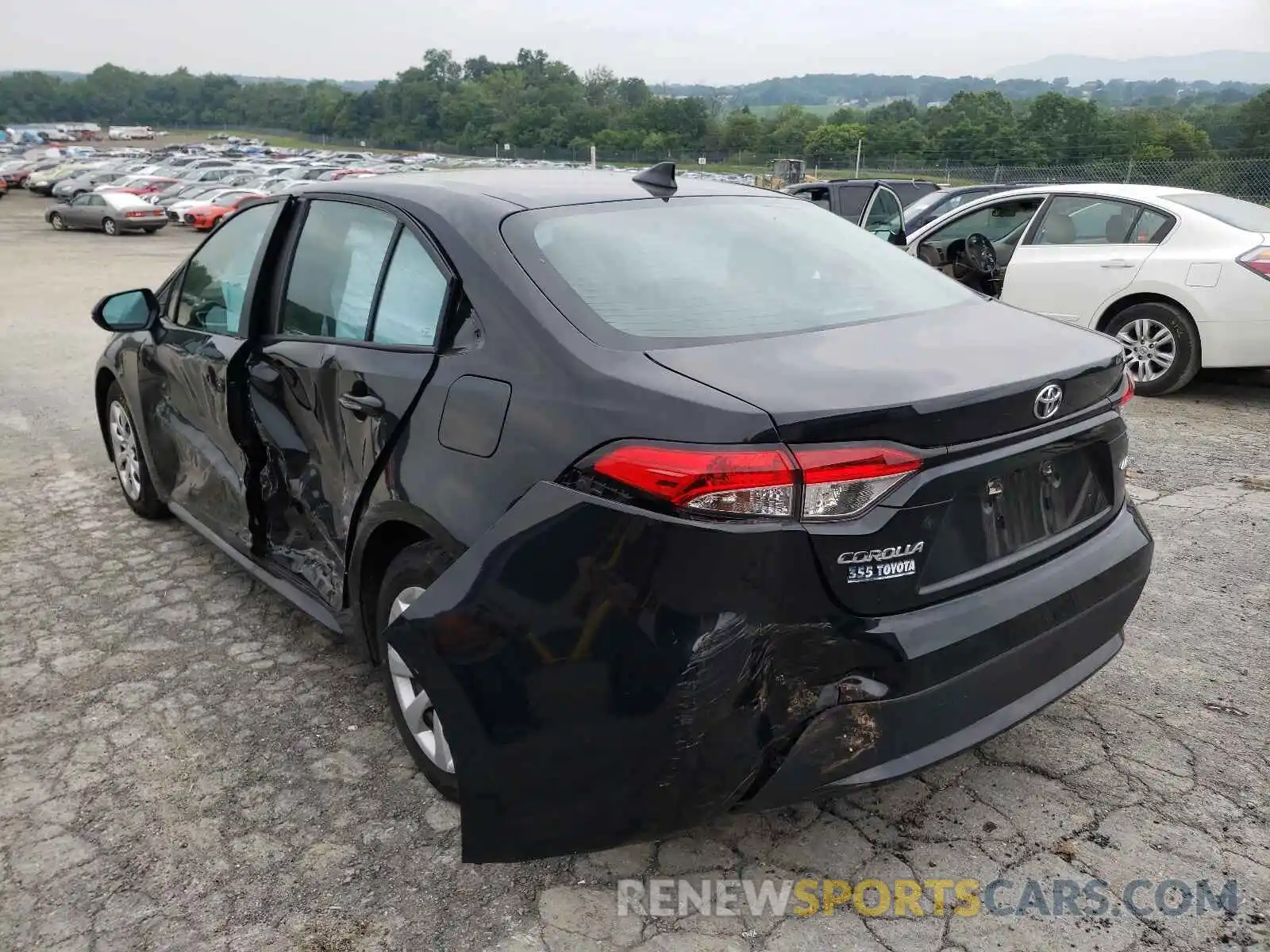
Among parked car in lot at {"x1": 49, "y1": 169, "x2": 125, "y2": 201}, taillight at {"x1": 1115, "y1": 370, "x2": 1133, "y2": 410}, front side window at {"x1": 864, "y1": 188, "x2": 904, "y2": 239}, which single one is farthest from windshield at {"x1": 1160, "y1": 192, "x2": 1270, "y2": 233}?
parked car in lot at {"x1": 49, "y1": 169, "x2": 125, "y2": 201}

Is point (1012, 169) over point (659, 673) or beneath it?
over

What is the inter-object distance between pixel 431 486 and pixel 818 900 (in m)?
1.35

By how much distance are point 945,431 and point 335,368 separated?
177 centimetres

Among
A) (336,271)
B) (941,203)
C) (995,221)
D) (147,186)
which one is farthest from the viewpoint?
(147,186)

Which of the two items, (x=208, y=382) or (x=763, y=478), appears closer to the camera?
(x=763, y=478)

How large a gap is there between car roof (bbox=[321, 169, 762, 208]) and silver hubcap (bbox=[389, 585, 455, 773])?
1.15 metres

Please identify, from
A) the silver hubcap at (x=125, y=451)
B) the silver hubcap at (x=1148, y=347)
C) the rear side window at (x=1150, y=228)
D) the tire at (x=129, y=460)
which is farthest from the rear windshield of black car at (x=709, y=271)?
the rear side window at (x=1150, y=228)

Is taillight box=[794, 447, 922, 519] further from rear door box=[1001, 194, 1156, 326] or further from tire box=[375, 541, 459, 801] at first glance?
rear door box=[1001, 194, 1156, 326]

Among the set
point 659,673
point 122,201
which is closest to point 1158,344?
point 659,673

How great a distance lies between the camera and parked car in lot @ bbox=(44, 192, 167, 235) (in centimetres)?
2891

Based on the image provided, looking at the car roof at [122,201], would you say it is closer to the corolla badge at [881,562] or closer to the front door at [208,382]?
the front door at [208,382]

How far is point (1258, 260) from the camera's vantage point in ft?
21.6

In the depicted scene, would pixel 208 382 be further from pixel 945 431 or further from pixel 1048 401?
pixel 1048 401

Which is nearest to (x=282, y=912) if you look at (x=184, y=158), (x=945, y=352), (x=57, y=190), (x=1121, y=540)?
(x=945, y=352)
